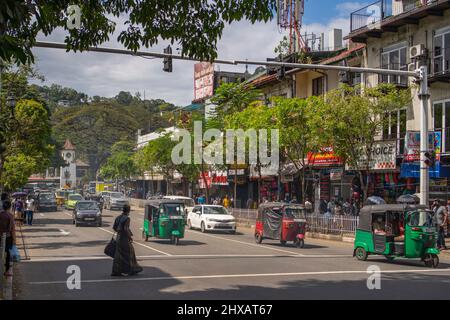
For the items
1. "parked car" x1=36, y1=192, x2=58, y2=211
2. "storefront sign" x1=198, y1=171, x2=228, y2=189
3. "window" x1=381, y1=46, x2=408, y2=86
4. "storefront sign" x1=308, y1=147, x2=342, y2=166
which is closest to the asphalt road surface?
"storefront sign" x1=308, y1=147, x2=342, y2=166

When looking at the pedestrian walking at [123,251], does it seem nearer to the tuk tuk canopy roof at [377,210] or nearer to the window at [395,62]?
the tuk tuk canopy roof at [377,210]

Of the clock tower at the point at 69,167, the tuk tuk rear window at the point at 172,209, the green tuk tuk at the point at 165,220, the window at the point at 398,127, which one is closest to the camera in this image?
the green tuk tuk at the point at 165,220

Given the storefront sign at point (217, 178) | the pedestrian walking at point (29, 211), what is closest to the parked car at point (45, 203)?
the storefront sign at point (217, 178)

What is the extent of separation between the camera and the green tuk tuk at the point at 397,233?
16.9 metres

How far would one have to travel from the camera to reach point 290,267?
52.9 feet

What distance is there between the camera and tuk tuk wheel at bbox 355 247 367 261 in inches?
720

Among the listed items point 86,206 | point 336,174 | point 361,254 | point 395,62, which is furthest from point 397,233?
point 86,206

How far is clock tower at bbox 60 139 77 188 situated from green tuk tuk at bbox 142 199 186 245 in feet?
292

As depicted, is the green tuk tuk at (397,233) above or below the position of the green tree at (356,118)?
below

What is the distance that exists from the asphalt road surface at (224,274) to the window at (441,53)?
10385mm
